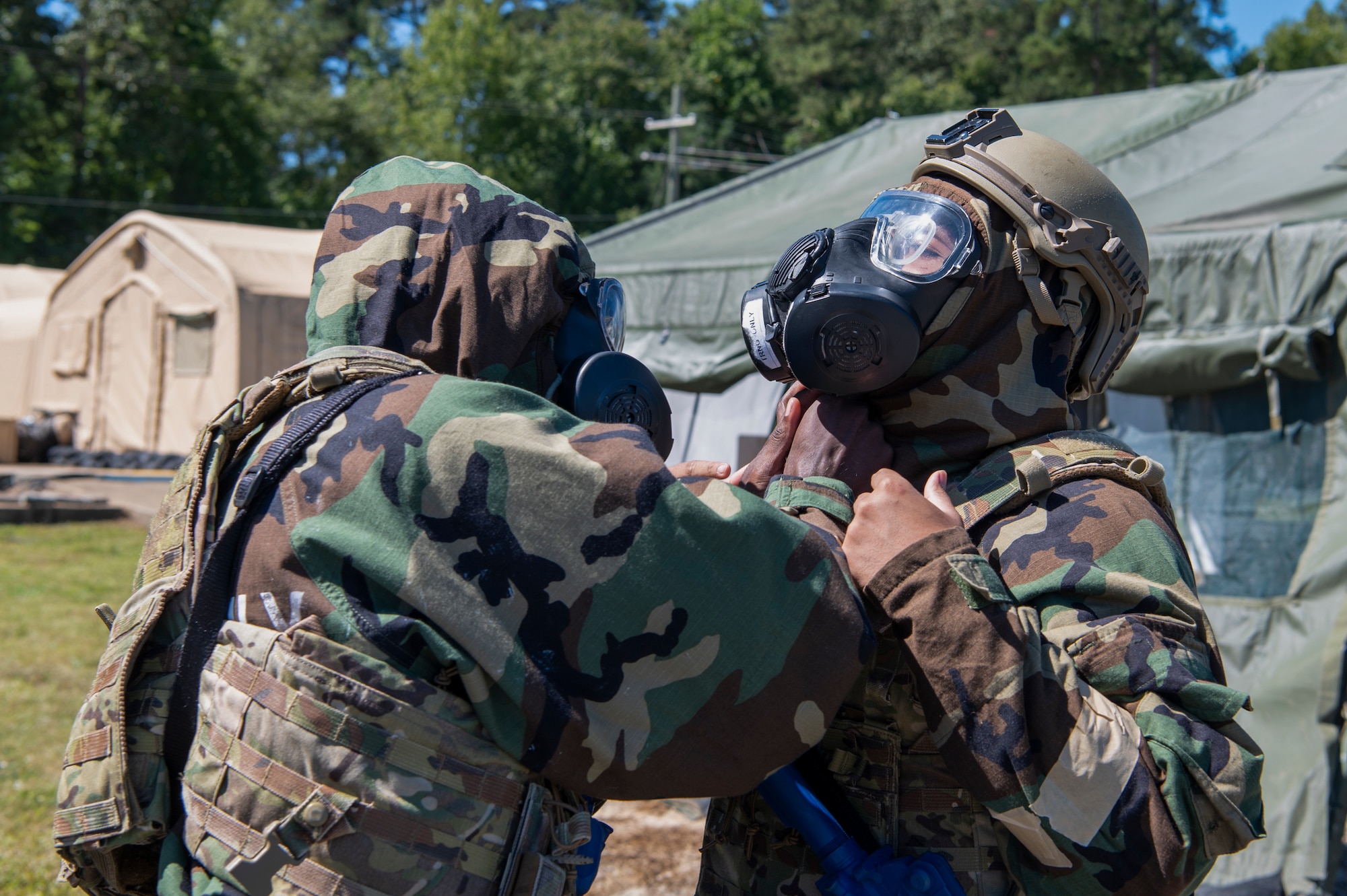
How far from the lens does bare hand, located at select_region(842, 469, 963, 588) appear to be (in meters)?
1.45

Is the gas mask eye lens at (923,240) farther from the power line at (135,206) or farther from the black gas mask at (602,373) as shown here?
the power line at (135,206)

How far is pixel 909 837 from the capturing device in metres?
1.60

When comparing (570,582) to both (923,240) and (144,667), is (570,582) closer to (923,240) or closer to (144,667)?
(144,667)

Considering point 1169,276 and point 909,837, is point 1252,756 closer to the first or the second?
point 909,837

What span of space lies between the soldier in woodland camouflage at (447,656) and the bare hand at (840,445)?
0.33 meters

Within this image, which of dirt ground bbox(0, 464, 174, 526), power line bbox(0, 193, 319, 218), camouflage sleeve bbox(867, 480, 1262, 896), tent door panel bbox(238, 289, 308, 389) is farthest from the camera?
power line bbox(0, 193, 319, 218)

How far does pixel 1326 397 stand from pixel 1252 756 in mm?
3429

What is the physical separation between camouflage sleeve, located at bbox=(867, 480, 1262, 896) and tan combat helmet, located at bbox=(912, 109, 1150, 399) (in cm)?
51

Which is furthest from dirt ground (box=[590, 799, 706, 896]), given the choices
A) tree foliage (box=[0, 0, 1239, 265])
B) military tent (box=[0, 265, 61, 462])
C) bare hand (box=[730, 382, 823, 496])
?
tree foliage (box=[0, 0, 1239, 265])

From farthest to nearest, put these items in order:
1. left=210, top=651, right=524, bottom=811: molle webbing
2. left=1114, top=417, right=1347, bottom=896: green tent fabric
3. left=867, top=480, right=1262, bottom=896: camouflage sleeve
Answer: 1. left=1114, top=417, right=1347, bottom=896: green tent fabric
2. left=867, top=480, right=1262, bottom=896: camouflage sleeve
3. left=210, top=651, right=524, bottom=811: molle webbing

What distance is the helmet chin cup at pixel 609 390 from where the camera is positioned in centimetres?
162

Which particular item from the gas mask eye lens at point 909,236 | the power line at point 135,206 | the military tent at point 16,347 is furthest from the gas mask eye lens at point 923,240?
the power line at point 135,206

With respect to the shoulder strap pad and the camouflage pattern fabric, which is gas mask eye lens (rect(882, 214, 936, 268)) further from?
the shoulder strap pad

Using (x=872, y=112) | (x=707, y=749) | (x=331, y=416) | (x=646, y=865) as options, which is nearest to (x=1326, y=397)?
Result: (x=646, y=865)
